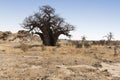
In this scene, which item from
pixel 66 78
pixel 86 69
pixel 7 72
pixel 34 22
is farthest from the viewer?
pixel 34 22

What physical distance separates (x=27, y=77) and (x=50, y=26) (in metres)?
32.7

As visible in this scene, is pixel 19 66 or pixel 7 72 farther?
pixel 19 66

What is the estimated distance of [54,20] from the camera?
4659 cm

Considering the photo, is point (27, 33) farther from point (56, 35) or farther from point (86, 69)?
point (86, 69)

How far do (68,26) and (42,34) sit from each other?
451 cm

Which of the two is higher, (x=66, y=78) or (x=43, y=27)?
(x=43, y=27)

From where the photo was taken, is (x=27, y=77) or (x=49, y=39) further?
(x=49, y=39)

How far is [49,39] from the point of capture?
4819cm

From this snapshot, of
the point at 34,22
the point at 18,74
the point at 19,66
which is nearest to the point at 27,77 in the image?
the point at 18,74

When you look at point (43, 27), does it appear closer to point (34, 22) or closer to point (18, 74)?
point (34, 22)

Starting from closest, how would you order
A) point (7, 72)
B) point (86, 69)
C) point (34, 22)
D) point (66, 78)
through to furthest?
1. point (66, 78)
2. point (7, 72)
3. point (86, 69)
4. point (34, 22)

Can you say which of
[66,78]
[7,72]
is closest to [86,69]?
[66,78]

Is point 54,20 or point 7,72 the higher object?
point 54,20

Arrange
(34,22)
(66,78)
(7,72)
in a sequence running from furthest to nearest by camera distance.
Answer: (34,22) → (7,72) → (66,78)
